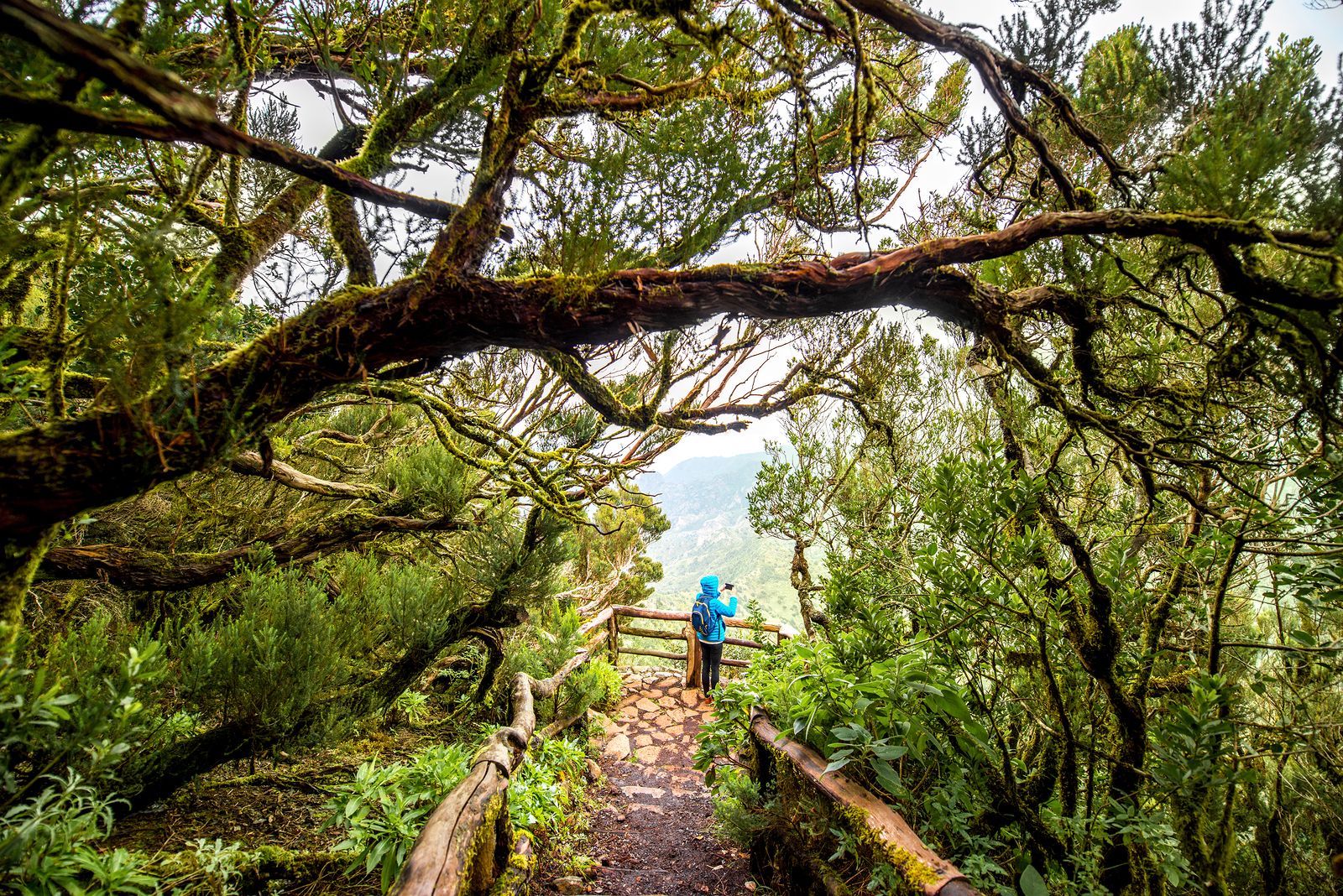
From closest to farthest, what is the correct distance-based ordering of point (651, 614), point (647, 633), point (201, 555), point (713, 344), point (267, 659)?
point (267, 659)
point (713, 344)
point (201, 555)
point (647, 633)
point (651, 614)

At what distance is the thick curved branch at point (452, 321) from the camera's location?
4.54 ft

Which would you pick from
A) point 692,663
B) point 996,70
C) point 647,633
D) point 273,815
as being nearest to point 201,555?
point 273,815

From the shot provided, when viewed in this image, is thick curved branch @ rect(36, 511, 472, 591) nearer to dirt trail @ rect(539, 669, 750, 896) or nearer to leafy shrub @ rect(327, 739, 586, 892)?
leafy shrub @ rect(327, 739, 586, 892)

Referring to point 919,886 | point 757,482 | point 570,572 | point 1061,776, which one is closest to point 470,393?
point 757,482

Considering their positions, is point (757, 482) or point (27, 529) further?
point (757, 482)

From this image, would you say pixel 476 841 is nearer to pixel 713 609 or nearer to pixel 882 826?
pixel 882 826

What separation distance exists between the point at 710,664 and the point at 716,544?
72.7m

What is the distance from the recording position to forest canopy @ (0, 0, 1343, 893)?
1.36 m

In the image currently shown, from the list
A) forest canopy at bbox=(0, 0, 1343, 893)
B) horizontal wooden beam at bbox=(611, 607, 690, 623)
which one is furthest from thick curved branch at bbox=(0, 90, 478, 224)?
horizontal wooden beam at bbox=(611, 607, 690, 623)

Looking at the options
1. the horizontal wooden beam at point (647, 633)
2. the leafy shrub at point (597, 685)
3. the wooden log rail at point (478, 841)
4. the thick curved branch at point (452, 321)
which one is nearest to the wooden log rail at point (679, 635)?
the horizontal wooden beam at point (647, 633)

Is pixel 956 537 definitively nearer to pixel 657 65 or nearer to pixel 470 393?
pixel 657 65

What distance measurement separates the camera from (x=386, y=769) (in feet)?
7.91

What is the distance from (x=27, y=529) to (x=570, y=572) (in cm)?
826

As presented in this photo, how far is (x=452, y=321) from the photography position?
1.83 meters
